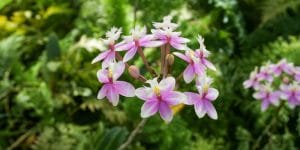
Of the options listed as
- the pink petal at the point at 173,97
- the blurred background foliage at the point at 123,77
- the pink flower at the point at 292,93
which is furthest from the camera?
the blurred background foliage at the point at 123,77

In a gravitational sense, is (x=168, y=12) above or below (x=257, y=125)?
above

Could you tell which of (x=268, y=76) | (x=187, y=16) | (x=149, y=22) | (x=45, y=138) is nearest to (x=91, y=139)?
(x=45, y=138)

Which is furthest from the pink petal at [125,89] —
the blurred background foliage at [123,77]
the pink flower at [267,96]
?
the pink flower at [267,96]

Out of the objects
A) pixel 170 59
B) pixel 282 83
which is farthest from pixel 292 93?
pixel 170 59

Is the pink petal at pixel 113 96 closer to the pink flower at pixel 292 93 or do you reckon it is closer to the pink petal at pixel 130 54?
the pink petal at pixel 130 54

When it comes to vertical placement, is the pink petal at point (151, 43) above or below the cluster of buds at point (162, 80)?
above

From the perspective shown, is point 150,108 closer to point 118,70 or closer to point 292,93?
point 118,70

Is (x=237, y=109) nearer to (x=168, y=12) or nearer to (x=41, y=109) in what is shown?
(x=168, y=12)
